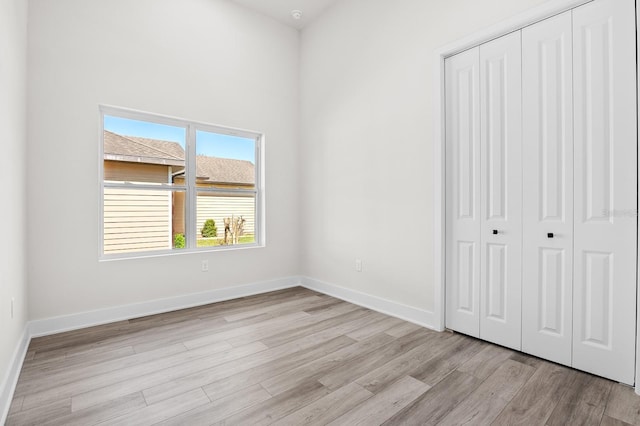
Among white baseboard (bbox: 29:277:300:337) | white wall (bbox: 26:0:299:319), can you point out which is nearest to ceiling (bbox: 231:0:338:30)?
white wall (bbox: 26:0:299:319)

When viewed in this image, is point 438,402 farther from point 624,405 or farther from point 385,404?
point 624,405

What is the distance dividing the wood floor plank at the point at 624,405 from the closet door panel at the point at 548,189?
0.31m

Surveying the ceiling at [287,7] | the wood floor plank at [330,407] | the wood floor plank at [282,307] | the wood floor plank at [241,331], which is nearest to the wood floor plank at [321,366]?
the wood floor plank at [330,407]

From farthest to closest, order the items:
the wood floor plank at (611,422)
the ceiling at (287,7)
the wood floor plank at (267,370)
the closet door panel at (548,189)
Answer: the ceiling at (287,7) < the closet door panel at (548,189) < the wood floor plank at (267,370) < the wood floor plank at (611,422)

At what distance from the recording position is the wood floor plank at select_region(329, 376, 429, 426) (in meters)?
1.68

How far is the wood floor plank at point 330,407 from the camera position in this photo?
5.50 ft

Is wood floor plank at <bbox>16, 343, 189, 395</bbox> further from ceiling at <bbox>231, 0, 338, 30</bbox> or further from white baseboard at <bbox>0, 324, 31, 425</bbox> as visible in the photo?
ceiling at <bbox>231, 0, 338, 30</bbox>

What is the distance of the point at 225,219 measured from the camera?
3990 millimetres

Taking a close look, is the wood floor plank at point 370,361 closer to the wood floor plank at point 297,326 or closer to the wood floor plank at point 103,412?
the wood floor plank at point 297,326

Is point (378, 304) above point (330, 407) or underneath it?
above

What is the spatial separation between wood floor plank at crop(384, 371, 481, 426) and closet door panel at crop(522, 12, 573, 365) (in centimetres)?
70

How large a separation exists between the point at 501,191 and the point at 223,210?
2.95 metres

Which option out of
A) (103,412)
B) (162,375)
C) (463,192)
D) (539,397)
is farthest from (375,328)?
(103,412)

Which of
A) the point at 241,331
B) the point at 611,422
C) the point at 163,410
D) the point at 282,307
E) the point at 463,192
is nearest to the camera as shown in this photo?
the point at 611,422
